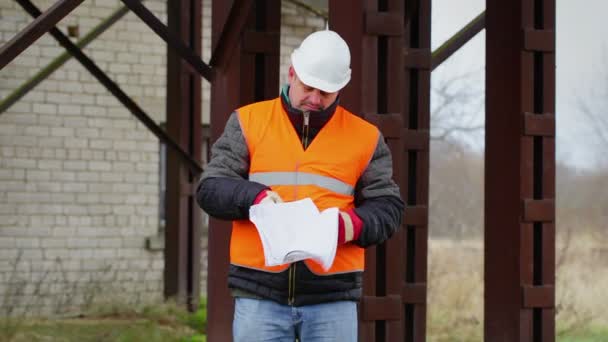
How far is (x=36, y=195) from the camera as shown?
12133 mm

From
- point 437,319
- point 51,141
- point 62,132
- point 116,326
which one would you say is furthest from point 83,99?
point 437,319

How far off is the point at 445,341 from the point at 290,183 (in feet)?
21.9

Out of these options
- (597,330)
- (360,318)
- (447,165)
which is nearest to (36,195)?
(597,330)

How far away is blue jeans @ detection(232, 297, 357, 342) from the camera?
10.5 feet

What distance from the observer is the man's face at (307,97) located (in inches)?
126

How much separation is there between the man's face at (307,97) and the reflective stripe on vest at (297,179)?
0.62 feet

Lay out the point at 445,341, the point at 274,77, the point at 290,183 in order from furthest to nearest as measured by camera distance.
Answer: the point at 445,341, the point at 274,77, the point at 290,183

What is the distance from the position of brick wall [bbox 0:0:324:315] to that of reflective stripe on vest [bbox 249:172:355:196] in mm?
8594

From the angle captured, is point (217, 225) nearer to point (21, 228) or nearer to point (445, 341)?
point (445, 341)

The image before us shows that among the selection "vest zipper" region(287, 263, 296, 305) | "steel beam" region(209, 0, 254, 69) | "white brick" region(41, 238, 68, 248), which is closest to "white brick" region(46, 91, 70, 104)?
"white brick" region(41, 238, 68, 248)

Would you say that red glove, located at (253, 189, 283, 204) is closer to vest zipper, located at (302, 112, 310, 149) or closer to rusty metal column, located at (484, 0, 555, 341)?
vest zipper, located at (302, 112, 310, 149)

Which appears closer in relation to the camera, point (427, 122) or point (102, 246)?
Answer: point (427, 122)

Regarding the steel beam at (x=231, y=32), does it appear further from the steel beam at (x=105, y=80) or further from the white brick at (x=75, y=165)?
the white brick at (x=75, y=165)

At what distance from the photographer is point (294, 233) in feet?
10.0
